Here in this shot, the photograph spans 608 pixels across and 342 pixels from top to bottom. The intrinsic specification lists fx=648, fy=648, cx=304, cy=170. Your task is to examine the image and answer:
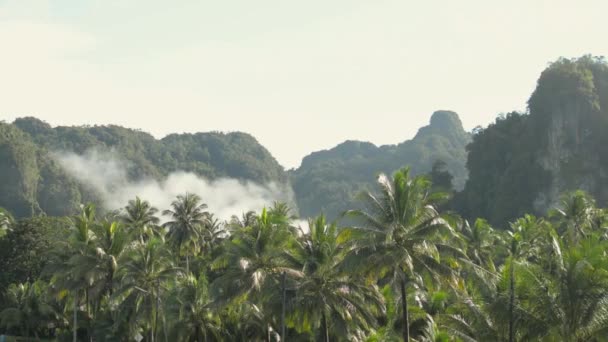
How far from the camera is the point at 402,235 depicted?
28766 mm

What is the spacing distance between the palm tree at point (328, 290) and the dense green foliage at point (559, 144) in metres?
89.2

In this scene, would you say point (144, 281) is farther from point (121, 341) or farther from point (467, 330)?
point (467, 330)

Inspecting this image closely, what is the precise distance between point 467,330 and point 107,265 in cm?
2380

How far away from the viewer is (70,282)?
40938 millimetres

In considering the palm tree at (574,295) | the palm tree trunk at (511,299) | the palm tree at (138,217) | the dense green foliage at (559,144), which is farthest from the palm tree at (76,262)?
the dense green foliage at (559,144)

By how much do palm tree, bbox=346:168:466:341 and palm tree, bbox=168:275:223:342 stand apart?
42.5 ft

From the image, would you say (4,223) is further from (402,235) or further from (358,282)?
(402,235)

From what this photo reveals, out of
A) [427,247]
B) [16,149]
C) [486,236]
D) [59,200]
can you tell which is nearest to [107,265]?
[427,247]

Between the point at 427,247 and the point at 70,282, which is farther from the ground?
the point at 427,247

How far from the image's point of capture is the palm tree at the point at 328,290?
2983 centimetres

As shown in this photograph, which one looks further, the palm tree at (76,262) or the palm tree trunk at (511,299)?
the palm tree at (76,262)

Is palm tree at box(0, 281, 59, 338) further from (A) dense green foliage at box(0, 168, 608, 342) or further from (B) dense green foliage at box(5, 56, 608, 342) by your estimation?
(A) dense green foliage at box(0, 168, 608, 342)

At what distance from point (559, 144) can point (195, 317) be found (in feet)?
313

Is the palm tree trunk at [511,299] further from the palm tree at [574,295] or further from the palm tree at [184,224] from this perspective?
the palm tree at [184,224]
